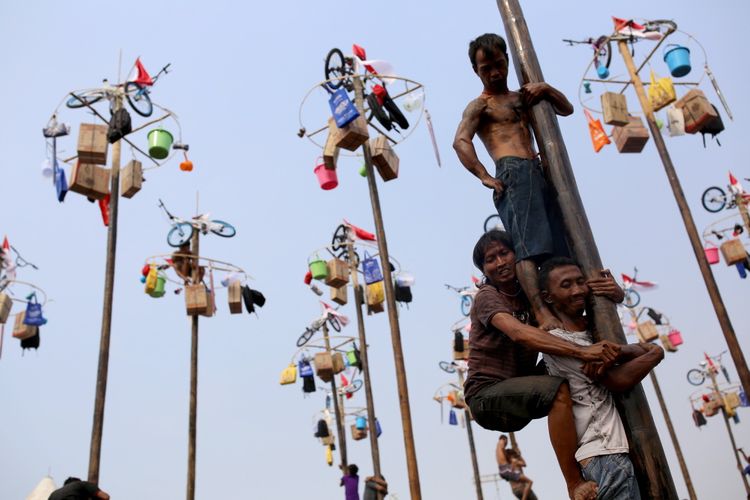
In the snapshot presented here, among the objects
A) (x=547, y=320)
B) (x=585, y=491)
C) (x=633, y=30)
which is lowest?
(x=585, y=491)

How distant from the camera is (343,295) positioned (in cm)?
1482

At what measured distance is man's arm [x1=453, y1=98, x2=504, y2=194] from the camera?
3.18 metres

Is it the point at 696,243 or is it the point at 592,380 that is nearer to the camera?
the point at 592,380

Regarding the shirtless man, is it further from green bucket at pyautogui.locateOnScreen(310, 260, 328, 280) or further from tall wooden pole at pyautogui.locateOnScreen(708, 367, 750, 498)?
tall wooden pole at pyautogui.locateOnScreen(708, 367, 750, 498)

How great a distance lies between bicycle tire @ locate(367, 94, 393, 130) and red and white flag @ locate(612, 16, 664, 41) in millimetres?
5859

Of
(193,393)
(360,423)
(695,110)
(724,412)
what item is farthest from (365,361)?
(724,412)

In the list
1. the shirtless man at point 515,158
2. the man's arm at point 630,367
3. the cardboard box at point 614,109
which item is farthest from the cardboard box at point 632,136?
the man's arm at point 630,367

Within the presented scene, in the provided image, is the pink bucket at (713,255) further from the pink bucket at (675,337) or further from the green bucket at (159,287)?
the green bucket at (159,287)

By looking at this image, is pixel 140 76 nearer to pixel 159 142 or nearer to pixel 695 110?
pixel 159 142

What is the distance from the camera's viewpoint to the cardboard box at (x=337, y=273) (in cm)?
1355

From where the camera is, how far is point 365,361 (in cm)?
1227

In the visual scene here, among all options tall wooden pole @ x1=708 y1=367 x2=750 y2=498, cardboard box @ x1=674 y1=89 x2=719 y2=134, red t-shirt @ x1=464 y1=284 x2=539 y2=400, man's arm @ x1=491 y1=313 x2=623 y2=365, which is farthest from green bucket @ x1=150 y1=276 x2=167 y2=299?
tall wooden pole @ x1=708 y1=367 x2=750 y2=498

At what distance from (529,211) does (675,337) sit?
67.1 feet

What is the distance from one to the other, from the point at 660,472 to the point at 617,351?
0.46 metres
